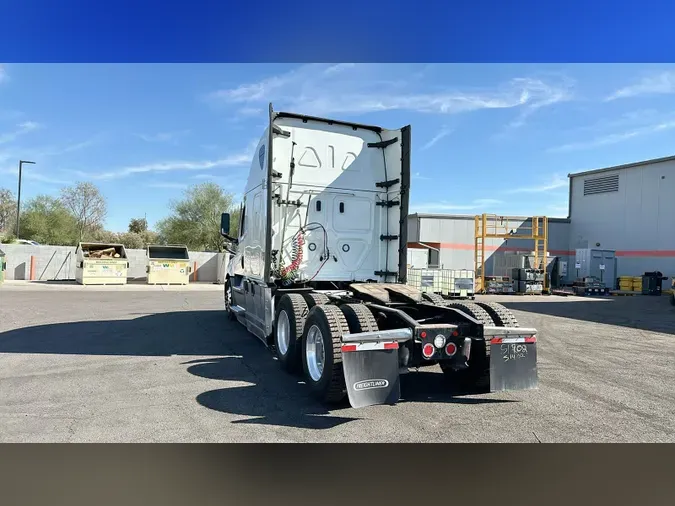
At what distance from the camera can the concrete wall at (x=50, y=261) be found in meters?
26.5

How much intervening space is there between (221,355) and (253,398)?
259 cm

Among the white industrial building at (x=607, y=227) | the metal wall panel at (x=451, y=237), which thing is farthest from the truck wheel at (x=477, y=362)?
the metal wall panel at (x=451, y=237)

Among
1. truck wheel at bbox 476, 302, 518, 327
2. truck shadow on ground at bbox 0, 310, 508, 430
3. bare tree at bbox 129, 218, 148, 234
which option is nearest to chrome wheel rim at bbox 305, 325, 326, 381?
truck shadow on ground at bbox 0, 310, 508, 430

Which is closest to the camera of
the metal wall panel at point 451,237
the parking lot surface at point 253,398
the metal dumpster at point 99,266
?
the parking lot surface at point 253,398

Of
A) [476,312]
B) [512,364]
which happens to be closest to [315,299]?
[476,312]

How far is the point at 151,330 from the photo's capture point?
34.2ft

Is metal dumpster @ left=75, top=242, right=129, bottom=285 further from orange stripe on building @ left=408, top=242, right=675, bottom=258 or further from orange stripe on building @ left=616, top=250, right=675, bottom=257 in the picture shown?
orange stripe on building @ left=616, top=250, right=675, bottom=257

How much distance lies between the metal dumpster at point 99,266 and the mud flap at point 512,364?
2345 centimetres

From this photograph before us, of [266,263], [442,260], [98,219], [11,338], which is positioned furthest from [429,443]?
[98,219]

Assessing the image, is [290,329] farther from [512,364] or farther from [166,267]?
[166,267]

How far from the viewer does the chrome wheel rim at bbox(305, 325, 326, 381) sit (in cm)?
559

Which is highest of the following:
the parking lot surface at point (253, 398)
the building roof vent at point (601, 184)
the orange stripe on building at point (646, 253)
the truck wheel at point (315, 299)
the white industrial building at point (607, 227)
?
the building roof vent at point (601, 184)

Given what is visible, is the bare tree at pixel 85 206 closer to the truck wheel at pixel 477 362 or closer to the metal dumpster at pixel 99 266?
the metal dumpster at pixel 99 266

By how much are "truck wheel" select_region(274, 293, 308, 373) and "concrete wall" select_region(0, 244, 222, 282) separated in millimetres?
24289
